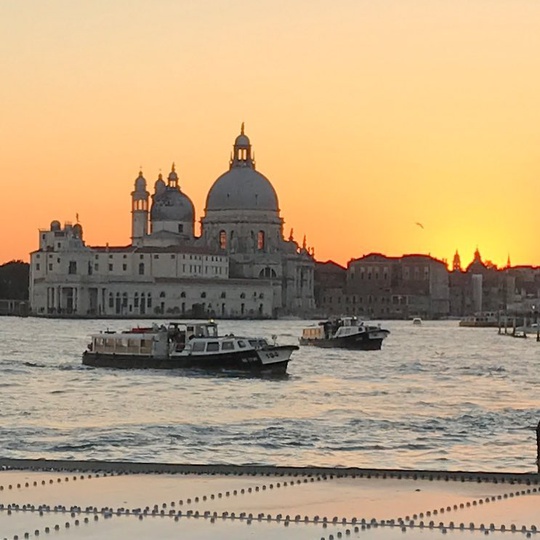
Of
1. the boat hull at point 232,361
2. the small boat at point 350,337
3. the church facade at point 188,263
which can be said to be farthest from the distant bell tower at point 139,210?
the boat hull at point 232,361

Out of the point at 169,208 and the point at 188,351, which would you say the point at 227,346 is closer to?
the point at 188,351

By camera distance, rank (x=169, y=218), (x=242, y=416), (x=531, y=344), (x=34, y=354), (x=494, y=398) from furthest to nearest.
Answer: (x=169, y=218)
(x=531, y=344)
(x=34, y=354)
(x=494, y=398)
(x=242, y=416)

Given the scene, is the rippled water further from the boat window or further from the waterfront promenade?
the waterfront promenade

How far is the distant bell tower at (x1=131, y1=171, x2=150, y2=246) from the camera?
135875 millimetres

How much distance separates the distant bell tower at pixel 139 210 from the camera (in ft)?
446

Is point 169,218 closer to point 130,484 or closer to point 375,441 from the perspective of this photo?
point 375,441

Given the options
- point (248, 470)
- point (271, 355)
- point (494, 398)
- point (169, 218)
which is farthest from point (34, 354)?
Result: point (169, 218)

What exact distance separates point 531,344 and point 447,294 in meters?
89.0

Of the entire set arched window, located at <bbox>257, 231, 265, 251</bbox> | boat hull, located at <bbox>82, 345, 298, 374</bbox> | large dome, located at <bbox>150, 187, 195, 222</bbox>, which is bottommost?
boat hull, located at <bbox>82, 345, 298, 374</bbox>

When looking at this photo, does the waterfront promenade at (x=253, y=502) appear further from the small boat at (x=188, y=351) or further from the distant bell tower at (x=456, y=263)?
the distant bell tower at (x=456, y=263)

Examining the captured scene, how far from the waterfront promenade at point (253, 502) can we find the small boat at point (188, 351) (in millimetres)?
24553

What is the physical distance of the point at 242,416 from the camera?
20422 millimetres

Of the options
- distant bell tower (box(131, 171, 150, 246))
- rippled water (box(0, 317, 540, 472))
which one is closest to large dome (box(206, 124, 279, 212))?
distant bell tower (box(131, 171, 150, 246))

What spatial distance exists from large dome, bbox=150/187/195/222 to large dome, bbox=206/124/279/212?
3.87 metres
